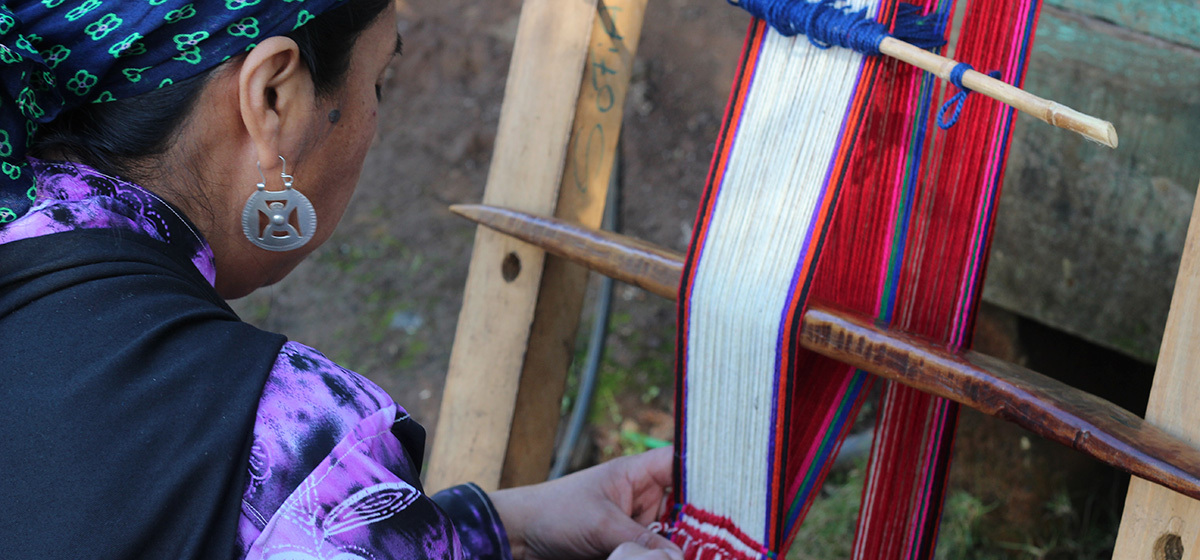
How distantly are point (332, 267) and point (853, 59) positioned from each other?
282 centimetres

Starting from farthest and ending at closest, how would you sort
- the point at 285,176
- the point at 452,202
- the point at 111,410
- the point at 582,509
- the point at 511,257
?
the point at 452,202
the point at 511,257
the point at 582,509
the point at 285,176
the point at 111,410

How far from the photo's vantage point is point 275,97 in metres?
1.01

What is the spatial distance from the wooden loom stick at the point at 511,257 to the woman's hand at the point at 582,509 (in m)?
0.15

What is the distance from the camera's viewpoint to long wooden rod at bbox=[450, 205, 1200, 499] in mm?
866

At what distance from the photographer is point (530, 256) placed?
1.44m

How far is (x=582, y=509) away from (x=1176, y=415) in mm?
731

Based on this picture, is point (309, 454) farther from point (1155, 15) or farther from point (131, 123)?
point (1155, 15)

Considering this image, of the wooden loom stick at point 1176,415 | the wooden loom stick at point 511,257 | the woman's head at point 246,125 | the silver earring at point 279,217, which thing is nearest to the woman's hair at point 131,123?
the woman's head at point 246,125

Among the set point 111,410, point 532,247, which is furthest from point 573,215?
point 111,410

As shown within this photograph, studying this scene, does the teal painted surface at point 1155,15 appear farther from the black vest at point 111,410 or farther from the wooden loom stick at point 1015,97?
the black vest at point 111,410

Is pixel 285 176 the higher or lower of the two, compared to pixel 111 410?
higher

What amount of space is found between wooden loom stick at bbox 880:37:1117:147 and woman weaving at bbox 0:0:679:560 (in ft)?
1.81

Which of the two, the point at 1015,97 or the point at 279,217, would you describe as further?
the point at 279,217

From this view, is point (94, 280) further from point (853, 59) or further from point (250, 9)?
point (853, 59)
